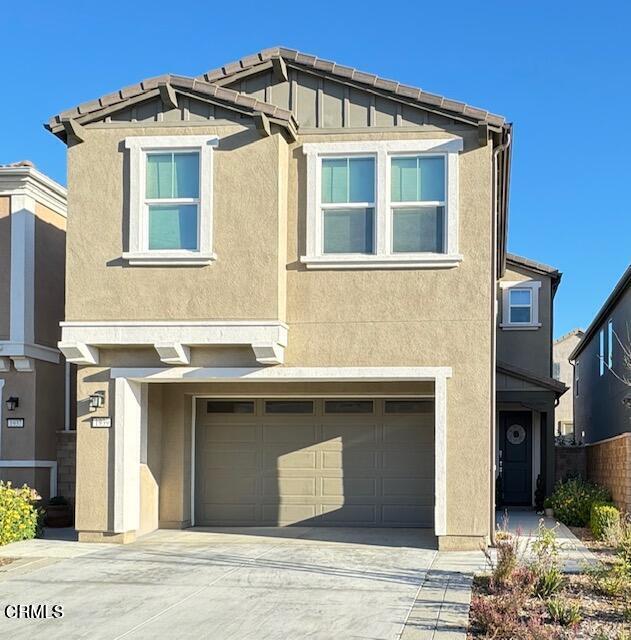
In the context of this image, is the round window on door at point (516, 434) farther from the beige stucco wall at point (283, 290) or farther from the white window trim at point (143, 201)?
the white window trim at point (143, 201)

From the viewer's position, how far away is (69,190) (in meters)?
14.5

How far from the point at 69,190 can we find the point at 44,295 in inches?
144

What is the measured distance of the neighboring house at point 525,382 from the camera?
65.8 feet

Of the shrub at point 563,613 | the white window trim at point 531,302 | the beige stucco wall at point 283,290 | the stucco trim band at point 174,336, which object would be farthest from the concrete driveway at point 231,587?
the white window trim at point 531,302

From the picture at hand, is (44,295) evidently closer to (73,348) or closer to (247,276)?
(73,348)

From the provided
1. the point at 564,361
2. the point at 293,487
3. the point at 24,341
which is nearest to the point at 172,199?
the point at 24,341

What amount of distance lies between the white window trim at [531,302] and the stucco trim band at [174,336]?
996 cm

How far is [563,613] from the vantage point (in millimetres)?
8930

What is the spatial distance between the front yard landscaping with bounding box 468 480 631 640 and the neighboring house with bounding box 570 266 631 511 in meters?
3.80

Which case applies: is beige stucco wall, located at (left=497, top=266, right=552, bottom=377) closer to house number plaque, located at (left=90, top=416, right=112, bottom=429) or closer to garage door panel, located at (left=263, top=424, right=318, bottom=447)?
garage door panel, located at (left=263, top=424, right=318, bottom=447)

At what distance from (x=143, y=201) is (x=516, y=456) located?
37.4ft

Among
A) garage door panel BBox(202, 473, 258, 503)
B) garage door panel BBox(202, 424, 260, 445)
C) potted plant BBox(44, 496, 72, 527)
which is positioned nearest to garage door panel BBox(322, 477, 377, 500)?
garage door panel BBox(202, 473, 258, 503)

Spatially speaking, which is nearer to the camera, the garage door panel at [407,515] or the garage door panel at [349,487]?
the garage door panel at [407,515]

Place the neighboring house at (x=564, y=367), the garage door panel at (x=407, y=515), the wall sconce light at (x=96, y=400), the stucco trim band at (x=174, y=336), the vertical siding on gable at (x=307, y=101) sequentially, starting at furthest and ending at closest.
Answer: the neighboring house at (x=564, y=367), the garage door panel at (x=407, y=515), the vertical siding on gable at (x=307, y=101), the wall sconce light at (x=96, y=400), the stucco trim band at (x=174, y=336)
